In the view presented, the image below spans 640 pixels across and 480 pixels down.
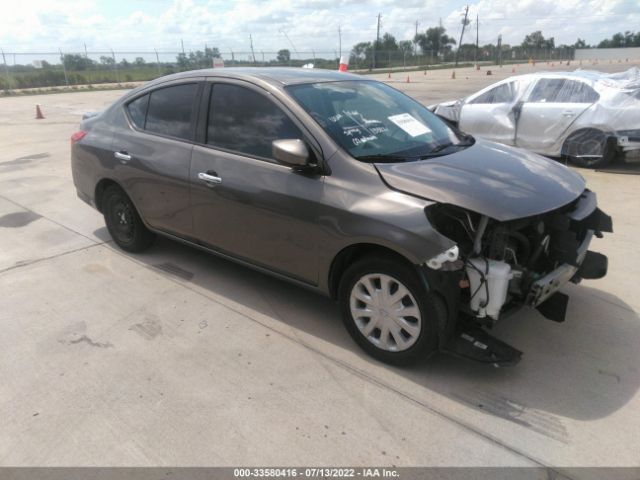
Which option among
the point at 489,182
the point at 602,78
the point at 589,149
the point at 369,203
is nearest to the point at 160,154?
the point at 369,203

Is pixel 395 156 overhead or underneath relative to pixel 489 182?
overhead

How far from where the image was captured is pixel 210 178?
374 cm

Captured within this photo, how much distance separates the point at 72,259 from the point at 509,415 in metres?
4.04

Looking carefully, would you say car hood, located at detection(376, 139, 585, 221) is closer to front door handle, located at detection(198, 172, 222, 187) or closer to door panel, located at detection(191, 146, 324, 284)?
door panel, located at detection(191, 146, 324, 284)

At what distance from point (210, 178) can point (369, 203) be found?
4.46ft

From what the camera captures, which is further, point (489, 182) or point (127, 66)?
point (127, 66)

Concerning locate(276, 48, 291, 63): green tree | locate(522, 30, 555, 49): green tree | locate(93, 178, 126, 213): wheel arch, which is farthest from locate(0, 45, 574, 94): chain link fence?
locate(522, 30, 555, 49): green tree

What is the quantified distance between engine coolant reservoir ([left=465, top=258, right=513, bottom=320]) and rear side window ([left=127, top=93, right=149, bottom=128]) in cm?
310

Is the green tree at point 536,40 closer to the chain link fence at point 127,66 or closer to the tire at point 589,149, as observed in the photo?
the chain link fence at point 127,66

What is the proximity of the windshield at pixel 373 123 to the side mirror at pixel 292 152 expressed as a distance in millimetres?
245

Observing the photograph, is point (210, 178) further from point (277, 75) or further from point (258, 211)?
point (277, 75)

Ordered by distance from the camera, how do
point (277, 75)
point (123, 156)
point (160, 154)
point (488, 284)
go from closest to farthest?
point (488, 284), point (277, 75), point (160, 154), point (123, 156)

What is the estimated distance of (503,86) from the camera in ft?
29.6

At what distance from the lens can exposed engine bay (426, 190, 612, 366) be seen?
280 cm
